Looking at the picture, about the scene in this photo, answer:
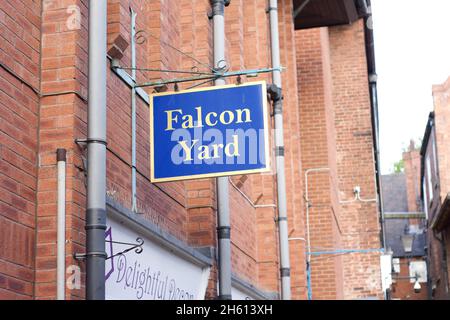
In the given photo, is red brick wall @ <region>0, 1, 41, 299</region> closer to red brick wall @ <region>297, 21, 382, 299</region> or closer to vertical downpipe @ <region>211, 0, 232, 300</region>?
vertical downpipe @ <region>211, 0, 232, 300</region>

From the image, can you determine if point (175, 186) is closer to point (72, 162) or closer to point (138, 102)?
point (138, 102)

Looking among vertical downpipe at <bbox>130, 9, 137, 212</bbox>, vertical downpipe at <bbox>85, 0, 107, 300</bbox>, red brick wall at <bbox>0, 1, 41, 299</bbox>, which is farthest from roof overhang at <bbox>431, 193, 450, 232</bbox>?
red brick wall at <bbox>0, 1, 41, 299</bbox>

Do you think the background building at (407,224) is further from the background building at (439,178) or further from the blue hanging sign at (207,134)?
the blue hanging sign at (207,134)

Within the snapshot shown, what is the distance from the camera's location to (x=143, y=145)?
29.8ft

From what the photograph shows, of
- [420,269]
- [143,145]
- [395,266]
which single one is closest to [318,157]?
[143,145]

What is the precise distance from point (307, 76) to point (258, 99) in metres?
11.0

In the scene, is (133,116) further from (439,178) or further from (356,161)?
(439,178)

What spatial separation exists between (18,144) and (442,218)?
1174 inches

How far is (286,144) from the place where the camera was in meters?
16.1

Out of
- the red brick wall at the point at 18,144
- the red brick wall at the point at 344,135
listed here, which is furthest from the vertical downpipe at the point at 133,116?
the red brick wall at the point at 344,135

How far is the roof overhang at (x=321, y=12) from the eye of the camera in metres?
18.4

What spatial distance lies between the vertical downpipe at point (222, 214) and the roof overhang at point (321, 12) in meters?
6.58

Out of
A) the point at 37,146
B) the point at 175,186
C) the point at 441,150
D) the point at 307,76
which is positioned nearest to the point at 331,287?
the point at 307,76

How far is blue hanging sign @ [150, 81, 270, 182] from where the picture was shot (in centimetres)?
821
